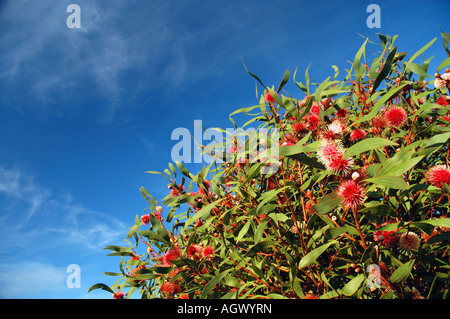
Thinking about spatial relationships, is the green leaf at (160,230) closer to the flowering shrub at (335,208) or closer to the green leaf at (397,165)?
the flowering shrub at (335,208)

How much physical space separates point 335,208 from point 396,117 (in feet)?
1.72

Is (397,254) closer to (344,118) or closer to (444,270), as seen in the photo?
(444,270)

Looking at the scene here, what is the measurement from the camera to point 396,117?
118 cm

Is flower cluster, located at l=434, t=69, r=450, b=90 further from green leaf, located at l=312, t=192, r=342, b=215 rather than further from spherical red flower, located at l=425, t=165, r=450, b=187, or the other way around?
green leaf, located at l=312, t=192, r=342, b=215

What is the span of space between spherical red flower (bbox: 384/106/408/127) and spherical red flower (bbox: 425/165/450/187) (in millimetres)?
298

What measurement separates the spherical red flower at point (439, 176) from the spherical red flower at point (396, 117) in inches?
11.7

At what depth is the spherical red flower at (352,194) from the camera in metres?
0.79

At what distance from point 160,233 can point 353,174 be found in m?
0.94

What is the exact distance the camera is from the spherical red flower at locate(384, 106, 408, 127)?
3.88ft

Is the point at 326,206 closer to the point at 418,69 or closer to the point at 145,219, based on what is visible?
the point at 418,69

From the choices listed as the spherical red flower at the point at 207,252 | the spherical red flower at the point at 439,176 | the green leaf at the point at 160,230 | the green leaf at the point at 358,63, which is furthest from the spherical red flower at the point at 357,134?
the green leaf at the point at 160,230

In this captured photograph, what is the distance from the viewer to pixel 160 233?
4.40 ft

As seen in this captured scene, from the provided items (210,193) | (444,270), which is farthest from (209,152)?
(444,270)

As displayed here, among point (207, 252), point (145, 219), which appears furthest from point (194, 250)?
point (145, 219)
